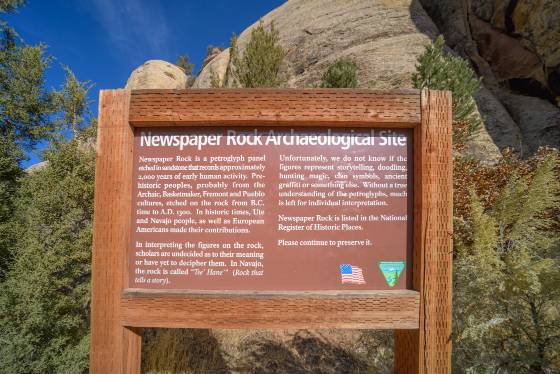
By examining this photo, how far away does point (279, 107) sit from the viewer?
187 centimetres

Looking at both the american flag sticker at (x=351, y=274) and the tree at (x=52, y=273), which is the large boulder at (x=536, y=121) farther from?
the tree at (x=52, y=273)

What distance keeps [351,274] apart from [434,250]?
0.57 metres

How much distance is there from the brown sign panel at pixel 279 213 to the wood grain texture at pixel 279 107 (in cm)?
9

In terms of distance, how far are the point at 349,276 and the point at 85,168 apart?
4462mm

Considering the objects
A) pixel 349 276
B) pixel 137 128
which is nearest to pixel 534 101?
pixel 349 276

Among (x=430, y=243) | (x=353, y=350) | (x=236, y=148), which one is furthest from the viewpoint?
(x=353, y=350)

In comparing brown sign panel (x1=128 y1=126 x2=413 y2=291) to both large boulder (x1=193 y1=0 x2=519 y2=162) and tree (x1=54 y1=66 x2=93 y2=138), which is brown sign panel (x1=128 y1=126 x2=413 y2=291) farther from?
large boulder (x1=193 y1=0 x2=519 y2=162)

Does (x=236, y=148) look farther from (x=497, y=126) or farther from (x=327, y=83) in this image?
(x=497, y=126)

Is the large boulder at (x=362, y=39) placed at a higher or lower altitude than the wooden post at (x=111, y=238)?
higher

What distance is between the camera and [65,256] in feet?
12.6

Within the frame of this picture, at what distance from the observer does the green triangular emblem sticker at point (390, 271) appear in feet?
6.00

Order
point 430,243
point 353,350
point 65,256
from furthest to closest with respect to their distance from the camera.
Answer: point 65,256
point 353,350
point 430,243


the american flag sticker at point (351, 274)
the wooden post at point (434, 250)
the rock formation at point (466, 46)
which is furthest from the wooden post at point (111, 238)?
the rock formation at point (466, 46)

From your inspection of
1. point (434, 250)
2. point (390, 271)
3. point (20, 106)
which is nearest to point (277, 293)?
point (390, 271)
